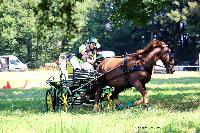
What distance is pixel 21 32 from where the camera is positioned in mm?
83312

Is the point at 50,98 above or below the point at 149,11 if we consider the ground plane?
below

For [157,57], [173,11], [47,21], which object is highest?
[173,11]

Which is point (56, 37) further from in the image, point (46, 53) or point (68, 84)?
point (68, 84)

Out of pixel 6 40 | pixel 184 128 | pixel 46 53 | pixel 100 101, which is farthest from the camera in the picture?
pixel 46 53

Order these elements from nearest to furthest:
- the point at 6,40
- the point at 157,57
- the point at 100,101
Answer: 1. the point at 157,57
2. the point at 100,101
3. the point at 6,40

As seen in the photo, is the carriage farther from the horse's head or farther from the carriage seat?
the horse's head

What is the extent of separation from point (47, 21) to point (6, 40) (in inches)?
2471

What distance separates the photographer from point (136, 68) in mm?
14312

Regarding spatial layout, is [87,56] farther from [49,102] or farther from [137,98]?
[137,98]

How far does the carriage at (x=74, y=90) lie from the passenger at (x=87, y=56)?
0.81 feet

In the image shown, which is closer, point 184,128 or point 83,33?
point 184,128

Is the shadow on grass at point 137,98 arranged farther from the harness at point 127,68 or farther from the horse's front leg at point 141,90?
the harness at point 127,68

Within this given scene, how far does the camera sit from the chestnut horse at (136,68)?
46.9ft

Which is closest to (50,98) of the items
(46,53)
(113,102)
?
(113,102)
